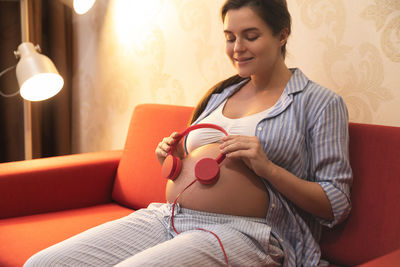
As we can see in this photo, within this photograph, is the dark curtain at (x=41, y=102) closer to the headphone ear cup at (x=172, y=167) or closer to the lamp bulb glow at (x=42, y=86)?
the lamp bulb glow at (x=42, y=86)

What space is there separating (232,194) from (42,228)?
2.49ft

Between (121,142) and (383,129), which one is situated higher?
(383,129)

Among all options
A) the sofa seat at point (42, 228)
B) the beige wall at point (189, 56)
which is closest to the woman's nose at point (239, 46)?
the beige wall at point (189, 56)

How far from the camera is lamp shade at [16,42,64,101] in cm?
175

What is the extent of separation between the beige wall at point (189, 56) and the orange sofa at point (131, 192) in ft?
0.73

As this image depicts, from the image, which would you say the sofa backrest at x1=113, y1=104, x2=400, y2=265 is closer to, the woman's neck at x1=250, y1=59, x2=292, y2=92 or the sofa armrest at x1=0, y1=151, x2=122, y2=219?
the woman's neck at x1=250, y1=59, x2=292, y2=92

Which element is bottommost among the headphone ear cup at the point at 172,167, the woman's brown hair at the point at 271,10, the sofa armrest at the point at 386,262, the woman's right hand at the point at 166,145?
the sofa armrest at the point at 386,262

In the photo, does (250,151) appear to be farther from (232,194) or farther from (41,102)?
(41,102)

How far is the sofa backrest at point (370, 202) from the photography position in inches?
45.3

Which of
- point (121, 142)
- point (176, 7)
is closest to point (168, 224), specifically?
point (176, 7)

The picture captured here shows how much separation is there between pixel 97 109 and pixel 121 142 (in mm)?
304

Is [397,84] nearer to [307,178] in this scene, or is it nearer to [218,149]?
[307,178]

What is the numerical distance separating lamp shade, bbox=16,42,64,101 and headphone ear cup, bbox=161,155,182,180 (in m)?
0.79

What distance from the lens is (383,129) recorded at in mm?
1200
